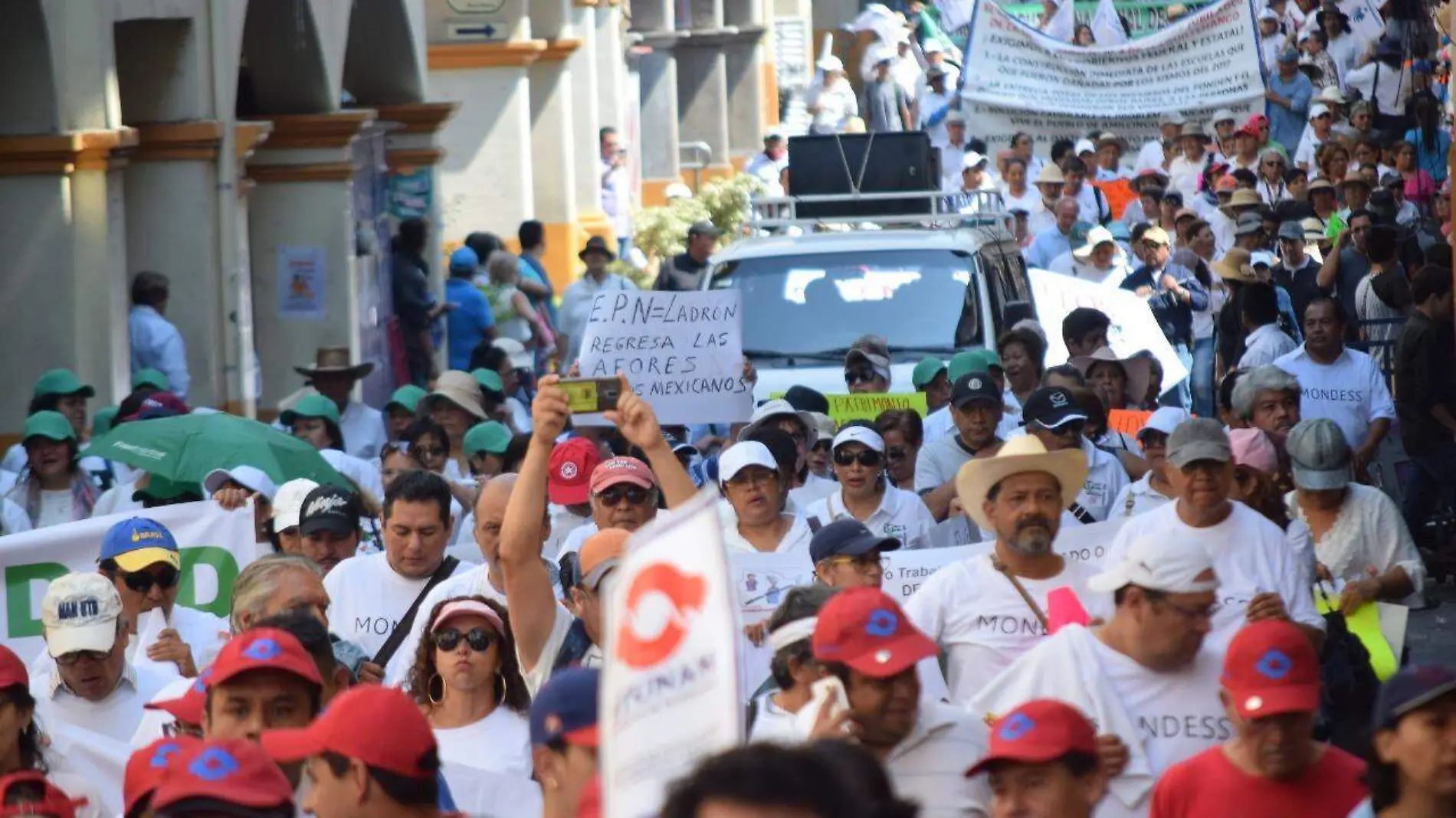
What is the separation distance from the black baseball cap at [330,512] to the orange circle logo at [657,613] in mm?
5235

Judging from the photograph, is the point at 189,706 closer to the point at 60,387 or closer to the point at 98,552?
the point at 98,552

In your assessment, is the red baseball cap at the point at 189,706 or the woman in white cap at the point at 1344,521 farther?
the woman in white cap at the point at 1344,521

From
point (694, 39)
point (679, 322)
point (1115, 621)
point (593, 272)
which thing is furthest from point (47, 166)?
point (694, 39)

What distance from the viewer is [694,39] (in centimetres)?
4050

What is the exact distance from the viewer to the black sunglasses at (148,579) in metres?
8.24

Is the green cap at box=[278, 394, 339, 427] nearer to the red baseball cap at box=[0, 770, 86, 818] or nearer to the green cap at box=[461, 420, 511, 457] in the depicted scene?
the green cap at box=[461, 420, 511, 457]

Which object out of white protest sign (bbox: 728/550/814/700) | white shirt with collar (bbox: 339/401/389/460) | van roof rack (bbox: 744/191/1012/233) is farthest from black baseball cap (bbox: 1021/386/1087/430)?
van roof rack (bbox: 744/191/1012/233)

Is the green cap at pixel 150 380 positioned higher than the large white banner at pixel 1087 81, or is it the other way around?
the large white banner at pixel 1087 81

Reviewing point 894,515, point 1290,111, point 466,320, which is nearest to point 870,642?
point 894,515

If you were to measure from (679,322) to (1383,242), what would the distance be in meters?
5.59

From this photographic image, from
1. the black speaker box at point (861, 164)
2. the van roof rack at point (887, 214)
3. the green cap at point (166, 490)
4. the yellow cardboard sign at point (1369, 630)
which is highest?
the black speaker box at point (861, 164)

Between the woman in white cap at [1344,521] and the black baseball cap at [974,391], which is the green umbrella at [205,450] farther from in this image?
the woman in white cap at [1344,521]

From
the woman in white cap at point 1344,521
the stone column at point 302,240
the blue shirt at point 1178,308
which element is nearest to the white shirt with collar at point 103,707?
the woman in white cap at point 1344,521

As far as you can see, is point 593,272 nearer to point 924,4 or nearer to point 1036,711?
point 1036,711
